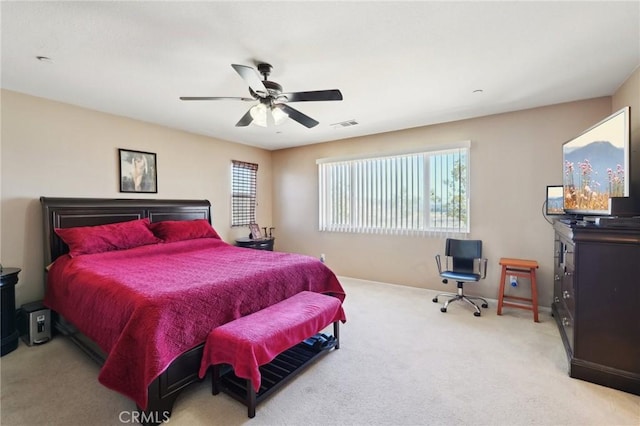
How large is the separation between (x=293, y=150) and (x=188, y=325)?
438 centimetres

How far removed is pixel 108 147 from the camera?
3.66 metres

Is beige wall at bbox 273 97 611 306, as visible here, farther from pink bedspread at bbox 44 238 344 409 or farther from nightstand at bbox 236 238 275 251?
pink bedspread at bbox 44 238 344 409

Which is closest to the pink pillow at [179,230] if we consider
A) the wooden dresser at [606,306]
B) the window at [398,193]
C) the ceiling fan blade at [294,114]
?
the window at [398,193]

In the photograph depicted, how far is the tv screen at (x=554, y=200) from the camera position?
3.21 metres

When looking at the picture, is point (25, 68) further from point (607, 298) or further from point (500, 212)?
point (500, 212)

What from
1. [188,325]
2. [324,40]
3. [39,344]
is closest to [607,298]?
[324,40]

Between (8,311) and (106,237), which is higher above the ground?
(106,237)

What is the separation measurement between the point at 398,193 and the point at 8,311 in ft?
15.5

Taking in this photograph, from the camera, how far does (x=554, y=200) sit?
10.8 feet

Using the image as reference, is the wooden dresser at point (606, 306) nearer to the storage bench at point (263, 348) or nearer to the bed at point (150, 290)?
the storage bench at point (263, 348)

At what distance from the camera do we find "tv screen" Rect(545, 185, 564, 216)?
10.5 ft

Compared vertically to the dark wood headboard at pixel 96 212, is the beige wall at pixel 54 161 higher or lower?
higher
